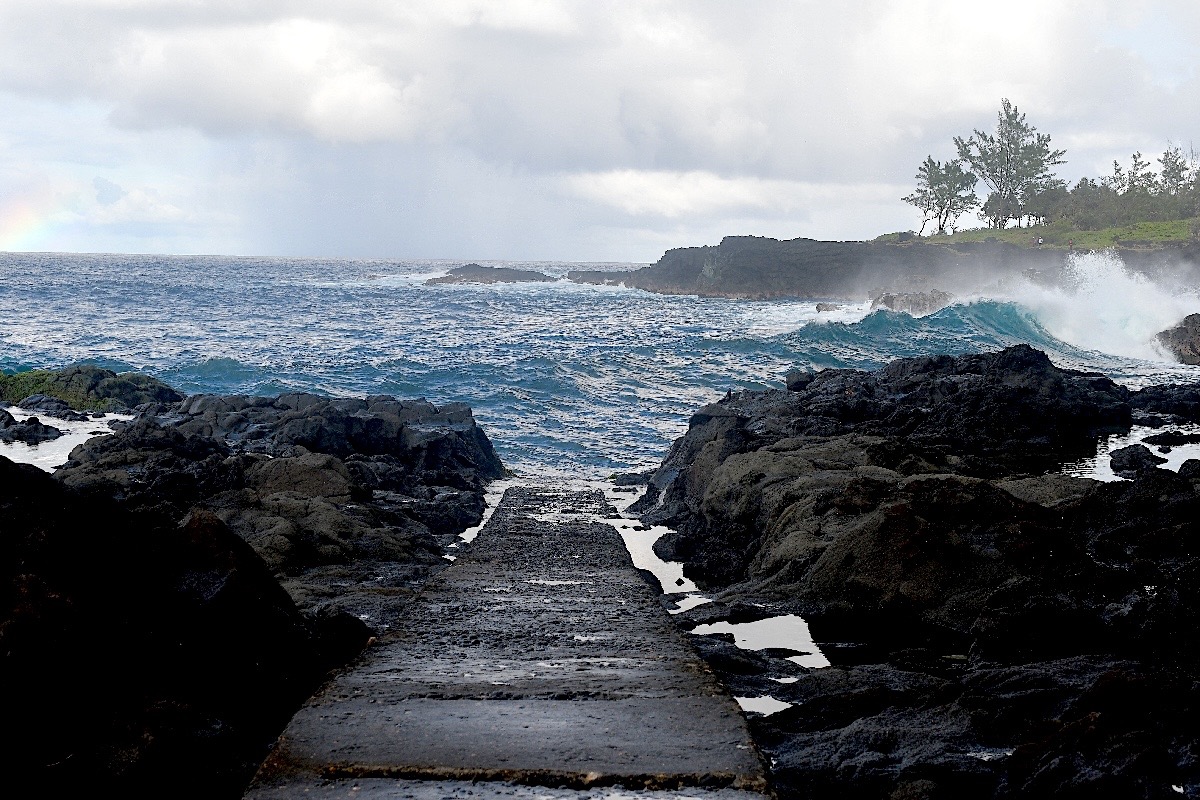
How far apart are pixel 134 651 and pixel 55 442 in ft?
45.3

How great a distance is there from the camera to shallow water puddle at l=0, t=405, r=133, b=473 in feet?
48.6

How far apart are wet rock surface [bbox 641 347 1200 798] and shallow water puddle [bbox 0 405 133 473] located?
8.60 meters

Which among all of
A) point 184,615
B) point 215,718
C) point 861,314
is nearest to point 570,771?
point 215,718

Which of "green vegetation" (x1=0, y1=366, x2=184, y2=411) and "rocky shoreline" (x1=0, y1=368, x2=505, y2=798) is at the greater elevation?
"rocky shoreline" (x1=0, y1=368, x2=505, y2=798)

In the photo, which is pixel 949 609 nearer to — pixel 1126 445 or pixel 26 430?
pixel 1126 445

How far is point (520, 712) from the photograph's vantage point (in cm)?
470

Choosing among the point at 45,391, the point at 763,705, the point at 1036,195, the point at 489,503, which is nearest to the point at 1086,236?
the point at 1036,195

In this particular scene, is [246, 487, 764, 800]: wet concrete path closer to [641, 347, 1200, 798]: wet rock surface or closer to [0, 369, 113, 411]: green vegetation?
[641, 347, 1200, 798]: wet rock surface

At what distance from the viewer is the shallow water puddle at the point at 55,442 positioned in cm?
1480

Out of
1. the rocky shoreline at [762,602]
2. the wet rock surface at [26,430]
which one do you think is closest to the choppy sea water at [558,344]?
the rocky shoreline at [762,602]

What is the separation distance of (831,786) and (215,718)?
101 inches

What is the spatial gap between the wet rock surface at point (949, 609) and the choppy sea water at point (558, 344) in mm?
7529

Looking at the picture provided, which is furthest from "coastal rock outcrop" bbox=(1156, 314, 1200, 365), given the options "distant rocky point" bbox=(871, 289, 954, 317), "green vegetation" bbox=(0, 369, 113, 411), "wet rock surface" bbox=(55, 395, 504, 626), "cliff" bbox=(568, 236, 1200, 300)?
"green vegetation" bbox=(0, 369, 113, 411)

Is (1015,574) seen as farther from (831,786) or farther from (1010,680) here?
(831,786)
